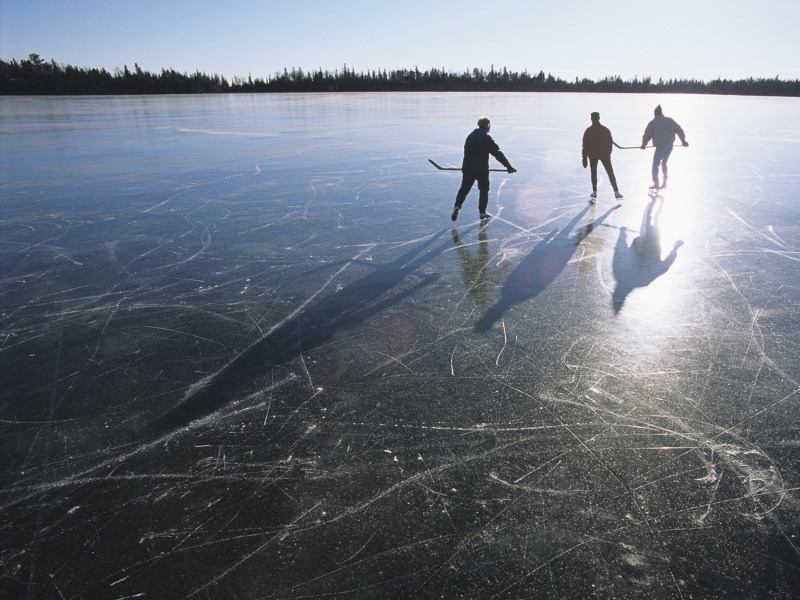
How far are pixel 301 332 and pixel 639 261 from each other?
3715 millimetres

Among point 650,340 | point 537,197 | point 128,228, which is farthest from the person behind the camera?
point 537,197

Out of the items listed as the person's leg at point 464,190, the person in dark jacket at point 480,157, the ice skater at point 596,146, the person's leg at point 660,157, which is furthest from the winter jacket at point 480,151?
the person's leg at point 660,157

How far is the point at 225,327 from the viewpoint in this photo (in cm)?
405

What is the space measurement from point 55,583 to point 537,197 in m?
8.33

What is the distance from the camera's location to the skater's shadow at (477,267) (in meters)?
4.69

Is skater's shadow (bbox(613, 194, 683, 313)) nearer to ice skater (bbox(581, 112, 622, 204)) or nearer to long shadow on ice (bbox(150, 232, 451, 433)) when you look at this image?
long shadow on ice (bbox(150, 232, 451, 433))

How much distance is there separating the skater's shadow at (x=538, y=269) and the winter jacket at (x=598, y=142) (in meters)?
2.03

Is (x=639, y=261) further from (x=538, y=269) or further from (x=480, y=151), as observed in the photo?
(x=480, y=151)


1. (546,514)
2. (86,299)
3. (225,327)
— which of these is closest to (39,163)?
(86,299)

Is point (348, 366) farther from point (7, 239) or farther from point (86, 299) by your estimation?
point (7, 239)

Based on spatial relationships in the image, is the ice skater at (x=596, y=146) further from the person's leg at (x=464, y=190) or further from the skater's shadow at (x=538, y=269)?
the person's leg at (x=464, y=190)

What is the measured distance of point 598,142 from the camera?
8.49 m

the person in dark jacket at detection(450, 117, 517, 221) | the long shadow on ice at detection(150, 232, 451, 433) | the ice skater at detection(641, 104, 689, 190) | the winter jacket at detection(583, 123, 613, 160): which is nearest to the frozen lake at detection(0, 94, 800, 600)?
the long shadow on ice at detection(150, 232, 451, 433)

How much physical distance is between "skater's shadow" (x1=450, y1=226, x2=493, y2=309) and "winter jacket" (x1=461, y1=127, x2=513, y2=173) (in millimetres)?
976
